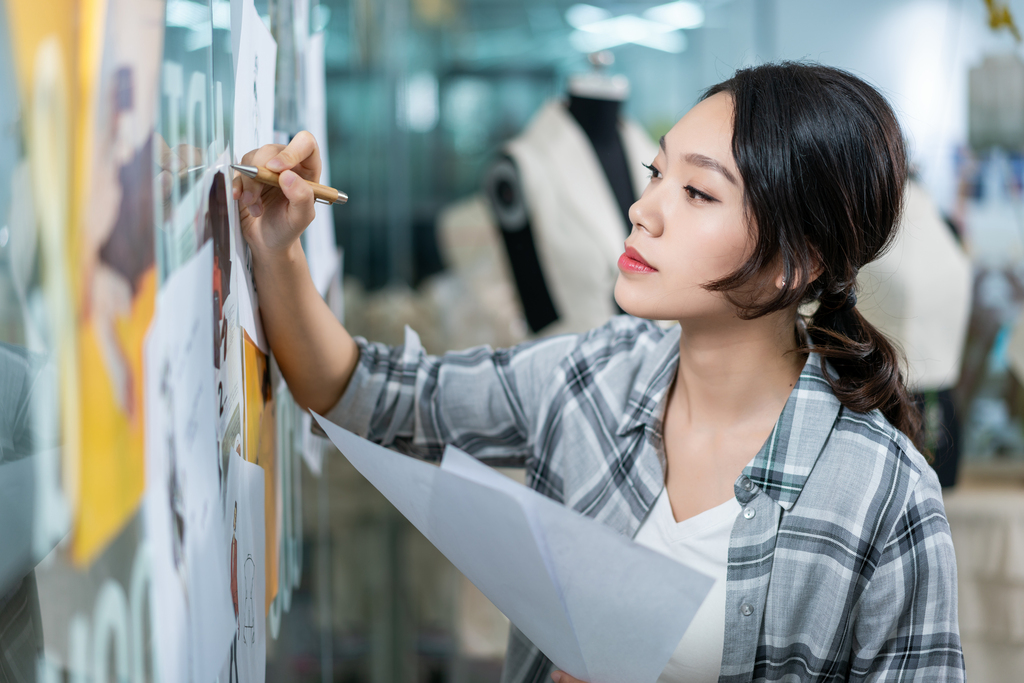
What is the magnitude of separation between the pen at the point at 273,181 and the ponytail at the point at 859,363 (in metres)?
0.46

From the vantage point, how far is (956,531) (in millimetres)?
1659

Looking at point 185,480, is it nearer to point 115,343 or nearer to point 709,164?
point 115,343

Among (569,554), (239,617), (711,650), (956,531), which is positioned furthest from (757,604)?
(956,531)

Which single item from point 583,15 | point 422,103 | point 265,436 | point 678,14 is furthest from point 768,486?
point 678,14

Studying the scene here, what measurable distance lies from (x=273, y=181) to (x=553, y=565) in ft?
1.00

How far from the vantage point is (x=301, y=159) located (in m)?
0.57

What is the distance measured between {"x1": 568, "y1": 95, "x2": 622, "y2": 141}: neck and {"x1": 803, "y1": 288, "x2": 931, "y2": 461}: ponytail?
949 mm

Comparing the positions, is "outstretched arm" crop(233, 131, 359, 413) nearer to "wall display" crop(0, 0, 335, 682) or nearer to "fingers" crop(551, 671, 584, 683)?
"wall display" crop(0, 0, 335, 682)

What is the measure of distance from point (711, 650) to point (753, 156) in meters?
0.41

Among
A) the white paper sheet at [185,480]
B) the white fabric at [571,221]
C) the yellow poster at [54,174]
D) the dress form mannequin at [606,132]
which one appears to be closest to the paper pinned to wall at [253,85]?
the white paper sheet at [185,480]

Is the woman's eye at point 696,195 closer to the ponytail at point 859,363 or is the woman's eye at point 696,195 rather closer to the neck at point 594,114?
the ponytail at point 859,363

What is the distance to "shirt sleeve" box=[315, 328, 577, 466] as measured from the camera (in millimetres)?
765

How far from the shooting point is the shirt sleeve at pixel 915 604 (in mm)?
637

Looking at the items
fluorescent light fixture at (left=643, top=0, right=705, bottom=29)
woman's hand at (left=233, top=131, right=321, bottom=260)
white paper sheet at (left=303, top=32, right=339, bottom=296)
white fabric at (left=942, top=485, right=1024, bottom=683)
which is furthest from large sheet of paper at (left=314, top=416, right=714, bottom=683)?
fluorescent light fixture at (left=643, top=0, right=705, bottom=29)
